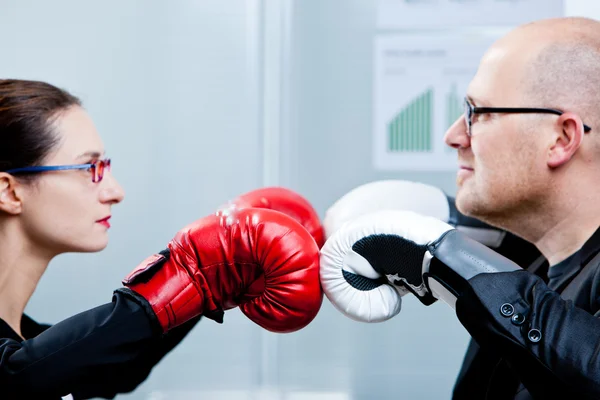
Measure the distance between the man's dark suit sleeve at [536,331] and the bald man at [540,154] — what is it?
211 millimetres

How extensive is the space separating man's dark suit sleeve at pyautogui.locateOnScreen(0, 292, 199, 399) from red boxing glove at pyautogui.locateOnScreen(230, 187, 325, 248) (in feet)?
1.49

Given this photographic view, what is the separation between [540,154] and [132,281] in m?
0.83

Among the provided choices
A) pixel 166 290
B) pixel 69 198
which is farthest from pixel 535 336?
pixel 69 198

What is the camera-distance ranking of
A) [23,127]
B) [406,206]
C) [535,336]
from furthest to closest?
[406,206] → [23,127] → [535,336]

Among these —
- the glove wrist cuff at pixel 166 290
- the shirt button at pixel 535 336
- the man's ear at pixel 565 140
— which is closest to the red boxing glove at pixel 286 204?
the glove wrist cuff at pixel 166 290

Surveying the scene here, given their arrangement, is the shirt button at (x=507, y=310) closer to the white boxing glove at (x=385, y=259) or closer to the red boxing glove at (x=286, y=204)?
the white boxing glove at (x=385, y=259)

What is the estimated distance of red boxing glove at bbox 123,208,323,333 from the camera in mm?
1198

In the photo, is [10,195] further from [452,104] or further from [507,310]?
[452,104]

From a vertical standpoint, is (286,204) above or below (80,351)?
above

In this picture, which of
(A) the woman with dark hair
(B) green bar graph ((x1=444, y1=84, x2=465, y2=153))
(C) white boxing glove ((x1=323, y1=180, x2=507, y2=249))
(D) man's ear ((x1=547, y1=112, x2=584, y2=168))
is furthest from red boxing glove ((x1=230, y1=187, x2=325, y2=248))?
(B) green bar graph ((x1=444, y1=84, x2=465, y2=153))

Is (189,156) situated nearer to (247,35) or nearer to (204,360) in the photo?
(247,35)

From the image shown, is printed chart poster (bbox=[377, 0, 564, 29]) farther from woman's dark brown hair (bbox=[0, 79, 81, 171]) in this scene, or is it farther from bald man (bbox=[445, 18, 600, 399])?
woman's dark brown hair (bbox=[0, 79, 81, 171])

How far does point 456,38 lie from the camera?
2.43m

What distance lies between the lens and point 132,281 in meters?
1.20
